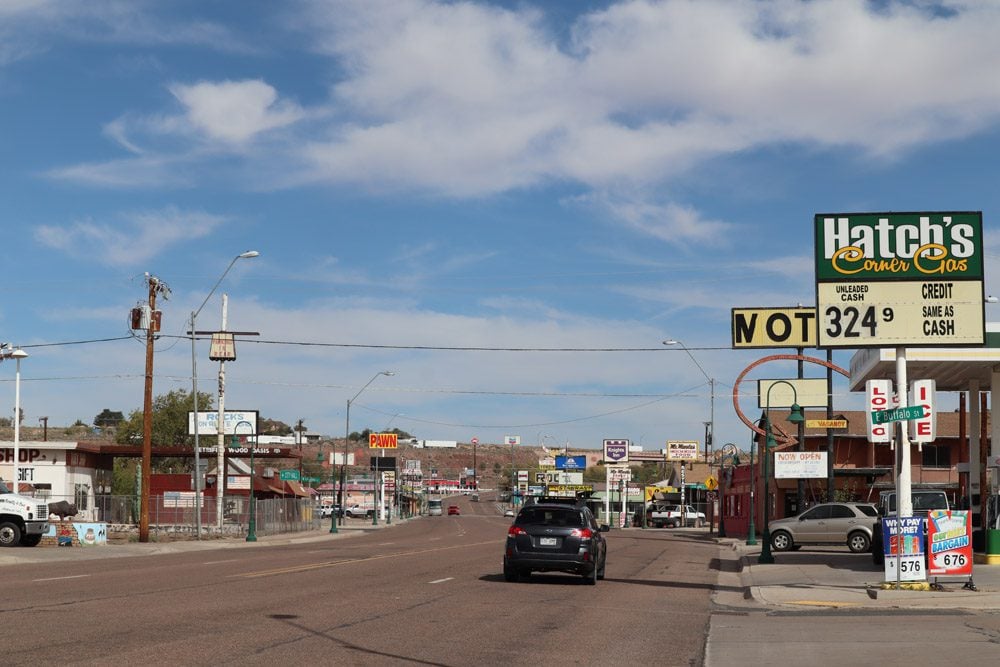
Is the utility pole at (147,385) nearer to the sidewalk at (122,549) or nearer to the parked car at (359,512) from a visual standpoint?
the sidewalk at (122,549)

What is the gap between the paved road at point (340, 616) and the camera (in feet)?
40.5

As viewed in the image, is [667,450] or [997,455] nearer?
[997,455]

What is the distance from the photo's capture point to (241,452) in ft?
232

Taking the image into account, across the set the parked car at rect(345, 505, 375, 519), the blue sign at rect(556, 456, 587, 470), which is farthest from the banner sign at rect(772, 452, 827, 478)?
the parked car at rect(345, 505, 375, 519)

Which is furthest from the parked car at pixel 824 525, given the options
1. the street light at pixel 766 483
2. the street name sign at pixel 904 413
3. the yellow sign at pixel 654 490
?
the yellow sign at pixel 654 490

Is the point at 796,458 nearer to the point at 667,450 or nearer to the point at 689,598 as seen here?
the point at 689,598

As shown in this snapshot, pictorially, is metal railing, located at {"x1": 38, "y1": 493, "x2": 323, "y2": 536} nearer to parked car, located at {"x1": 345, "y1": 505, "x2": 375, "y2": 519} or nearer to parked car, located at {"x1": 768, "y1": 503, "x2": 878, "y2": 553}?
parked car, located at {"x1": 768, "y1": 503, "x2": 878, "y2": 553}

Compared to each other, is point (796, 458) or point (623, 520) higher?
point (796, 458)

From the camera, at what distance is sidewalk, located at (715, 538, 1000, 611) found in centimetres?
1945

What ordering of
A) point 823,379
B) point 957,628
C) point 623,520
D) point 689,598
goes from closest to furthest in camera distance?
point 957,628
point 689,598
point 823,379
point 623,520

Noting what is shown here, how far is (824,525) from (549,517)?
20.8 meters

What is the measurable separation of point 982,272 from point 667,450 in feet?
317

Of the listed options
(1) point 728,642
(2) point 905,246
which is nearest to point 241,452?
(2) point 905,246

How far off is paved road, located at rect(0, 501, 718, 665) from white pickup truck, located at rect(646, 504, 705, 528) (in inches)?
2664
